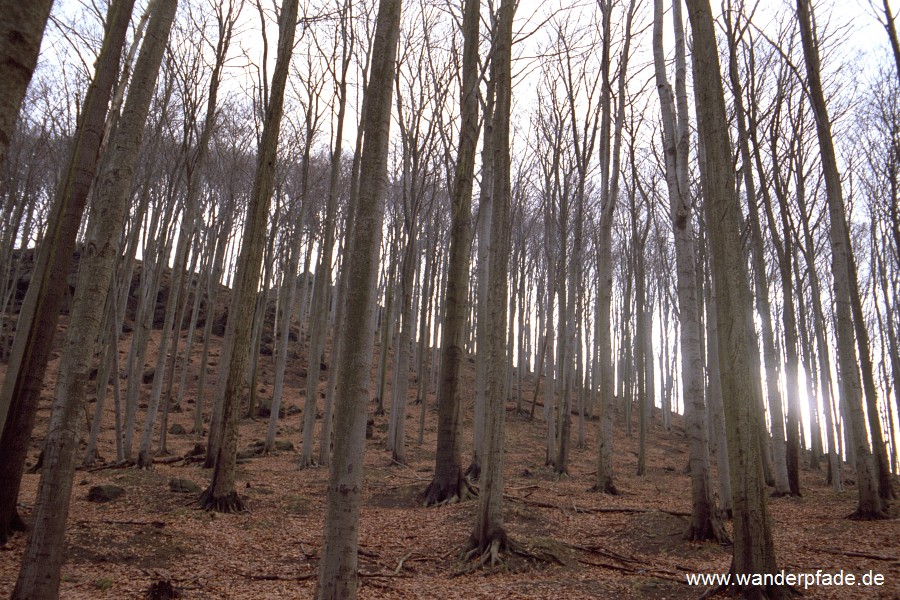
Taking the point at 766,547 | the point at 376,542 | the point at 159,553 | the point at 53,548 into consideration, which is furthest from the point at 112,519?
the point at 766,547

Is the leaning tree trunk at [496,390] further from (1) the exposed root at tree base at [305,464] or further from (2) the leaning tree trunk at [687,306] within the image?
(1) the exposed root at tree base at [305,464]

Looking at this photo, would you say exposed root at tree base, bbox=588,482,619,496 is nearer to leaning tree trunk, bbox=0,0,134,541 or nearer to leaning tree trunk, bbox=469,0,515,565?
leaning tree trunk, bbox=469,0,515,565

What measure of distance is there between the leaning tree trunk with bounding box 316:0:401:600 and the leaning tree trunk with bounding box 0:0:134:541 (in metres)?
Answer: 1.95

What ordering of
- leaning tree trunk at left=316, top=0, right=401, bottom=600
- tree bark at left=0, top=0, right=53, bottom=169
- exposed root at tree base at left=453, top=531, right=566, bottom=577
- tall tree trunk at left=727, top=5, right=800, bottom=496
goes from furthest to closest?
tall tree trunk at left=727, top=5, right=800, bottom=496 → exposed root at tree base at left=453, top=531, right=566, bottom=577 → leaning tree trunk at left=316, top=0, right=401, bottom=600 → tree bark at left=0, top=0, right=53, bottom=169

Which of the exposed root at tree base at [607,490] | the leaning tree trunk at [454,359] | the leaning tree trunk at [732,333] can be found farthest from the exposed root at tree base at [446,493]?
the leaning tree trunk at [732,333]

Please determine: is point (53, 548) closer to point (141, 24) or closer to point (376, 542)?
point (376, 542)

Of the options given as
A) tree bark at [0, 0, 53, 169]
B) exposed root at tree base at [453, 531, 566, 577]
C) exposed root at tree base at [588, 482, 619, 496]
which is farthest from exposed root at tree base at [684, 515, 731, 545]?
tree bark at [0, 0, 53, 169]

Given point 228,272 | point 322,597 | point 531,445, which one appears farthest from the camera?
point 228,272

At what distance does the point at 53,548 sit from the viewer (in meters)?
3.04

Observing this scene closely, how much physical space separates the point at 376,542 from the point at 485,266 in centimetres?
580

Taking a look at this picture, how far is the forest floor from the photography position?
4.31 meters

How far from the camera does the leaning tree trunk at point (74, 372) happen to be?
3012mm

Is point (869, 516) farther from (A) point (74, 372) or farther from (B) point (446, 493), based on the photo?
(A) point (74, 372)

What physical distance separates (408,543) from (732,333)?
4075 mm
